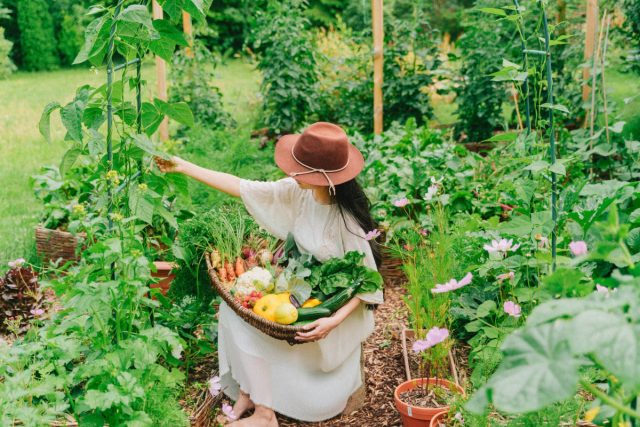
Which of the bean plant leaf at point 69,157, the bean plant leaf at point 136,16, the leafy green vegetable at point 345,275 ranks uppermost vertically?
the bean plant leaf at point 136,16

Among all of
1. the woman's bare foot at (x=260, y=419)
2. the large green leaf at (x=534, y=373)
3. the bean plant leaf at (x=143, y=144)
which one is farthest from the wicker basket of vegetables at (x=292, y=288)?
the large green leaf at (x=534, y=373)

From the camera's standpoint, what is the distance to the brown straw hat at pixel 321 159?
2926 mm

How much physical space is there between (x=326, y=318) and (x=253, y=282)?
38cm

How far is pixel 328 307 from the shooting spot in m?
2.89

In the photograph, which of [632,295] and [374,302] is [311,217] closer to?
[374,302]

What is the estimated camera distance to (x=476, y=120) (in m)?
6.67

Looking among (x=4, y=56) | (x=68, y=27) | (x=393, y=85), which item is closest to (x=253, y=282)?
(x=393, y=85)

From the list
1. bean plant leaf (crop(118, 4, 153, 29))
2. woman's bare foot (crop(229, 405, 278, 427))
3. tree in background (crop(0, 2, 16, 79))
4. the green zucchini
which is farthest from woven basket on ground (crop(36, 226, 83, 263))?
tree in background (crop(0, 2, 16, 79))

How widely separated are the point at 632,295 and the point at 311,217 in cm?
190

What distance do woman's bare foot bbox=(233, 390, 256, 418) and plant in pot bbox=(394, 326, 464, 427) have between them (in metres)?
0.65

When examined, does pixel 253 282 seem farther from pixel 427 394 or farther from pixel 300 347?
pixel 427 394

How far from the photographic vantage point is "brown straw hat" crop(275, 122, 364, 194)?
9.60 feet

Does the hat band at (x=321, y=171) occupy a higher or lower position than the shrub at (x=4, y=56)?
higher

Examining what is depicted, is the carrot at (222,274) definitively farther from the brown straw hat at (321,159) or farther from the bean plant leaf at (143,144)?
the bean plant leaf at (143,144)
